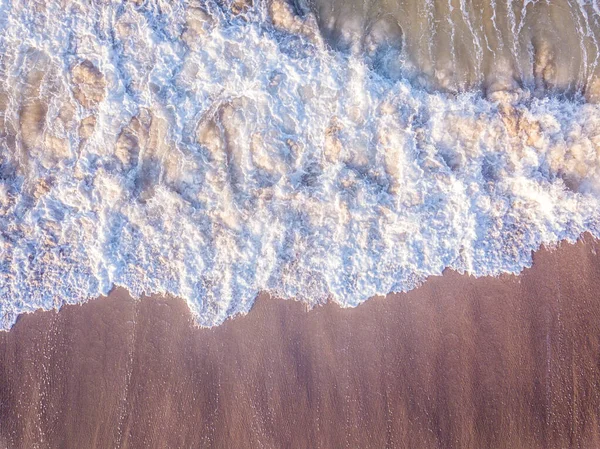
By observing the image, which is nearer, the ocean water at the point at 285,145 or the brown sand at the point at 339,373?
the brown sand at the point at 339,373

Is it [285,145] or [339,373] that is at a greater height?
[285,145]

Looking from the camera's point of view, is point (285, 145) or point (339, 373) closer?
point (339, 373)

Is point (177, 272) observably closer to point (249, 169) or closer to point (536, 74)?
point (249, 169)

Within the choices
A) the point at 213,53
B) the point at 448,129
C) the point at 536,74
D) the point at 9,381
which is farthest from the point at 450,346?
the point at 9,381

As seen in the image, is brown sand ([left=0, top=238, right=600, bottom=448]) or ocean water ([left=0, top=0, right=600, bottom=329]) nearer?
brown sand ([left=0, top=238, right=600, bottom=448])

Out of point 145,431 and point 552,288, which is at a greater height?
point 552,288
